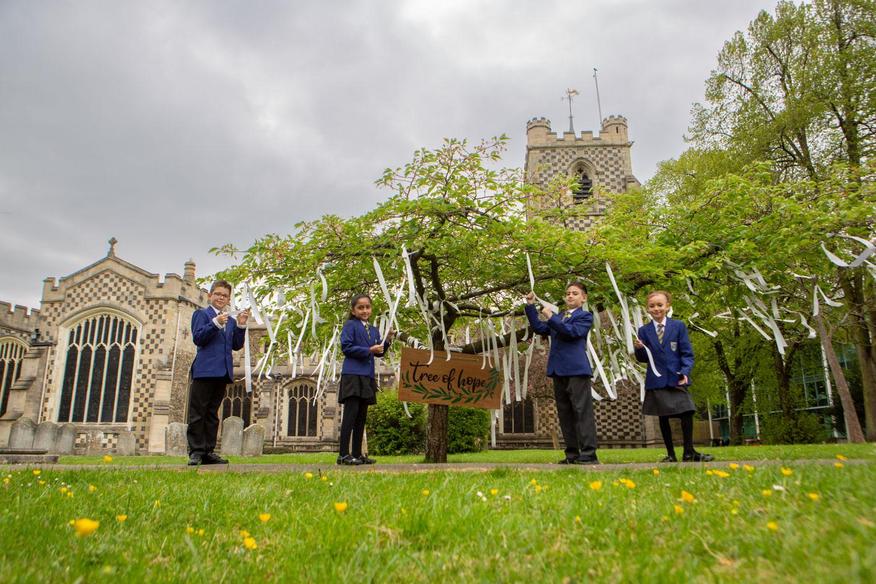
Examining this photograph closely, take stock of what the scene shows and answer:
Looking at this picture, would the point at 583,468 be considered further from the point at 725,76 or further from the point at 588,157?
the point at 588,157

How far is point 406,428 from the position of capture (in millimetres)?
17875

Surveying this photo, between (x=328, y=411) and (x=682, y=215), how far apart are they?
19.8 meters

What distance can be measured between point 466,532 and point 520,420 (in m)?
24.6

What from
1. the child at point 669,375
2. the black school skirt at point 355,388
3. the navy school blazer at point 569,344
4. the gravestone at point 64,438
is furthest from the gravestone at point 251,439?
the child at point 669,375

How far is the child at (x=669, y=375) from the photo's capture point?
6.31 meters

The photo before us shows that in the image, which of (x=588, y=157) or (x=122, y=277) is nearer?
(x=122, y=277)

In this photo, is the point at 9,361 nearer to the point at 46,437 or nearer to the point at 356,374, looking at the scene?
the point at 46,437

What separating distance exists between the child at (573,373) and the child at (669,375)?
2.30ft

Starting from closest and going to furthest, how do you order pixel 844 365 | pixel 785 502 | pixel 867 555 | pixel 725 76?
1. pixel 867 555
2. pixel 785 502
3. pixel 725 76
4. pixel 844 365

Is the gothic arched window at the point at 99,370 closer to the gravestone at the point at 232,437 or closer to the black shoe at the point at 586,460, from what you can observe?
the gravestone at the point at 232,437

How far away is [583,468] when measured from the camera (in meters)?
5.22

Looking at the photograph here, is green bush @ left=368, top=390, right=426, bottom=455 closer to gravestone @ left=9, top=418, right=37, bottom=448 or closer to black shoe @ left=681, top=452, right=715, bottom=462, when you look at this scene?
gravestone @ left=9, top=418, right=37, bottom=448

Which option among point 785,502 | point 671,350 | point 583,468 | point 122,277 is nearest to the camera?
point 785,502

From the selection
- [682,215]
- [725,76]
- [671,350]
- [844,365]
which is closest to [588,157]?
[725,76]
